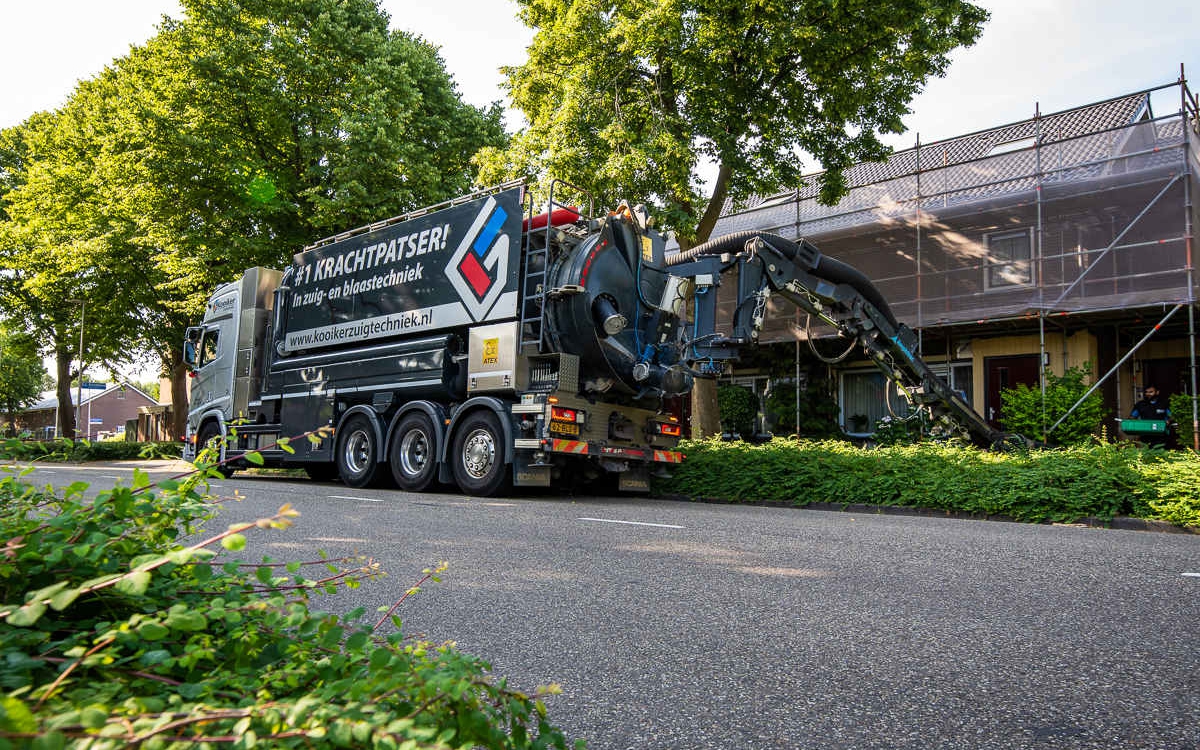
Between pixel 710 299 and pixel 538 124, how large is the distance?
598 cm

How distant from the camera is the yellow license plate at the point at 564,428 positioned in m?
9.70

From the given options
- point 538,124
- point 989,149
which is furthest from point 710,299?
point 989,149

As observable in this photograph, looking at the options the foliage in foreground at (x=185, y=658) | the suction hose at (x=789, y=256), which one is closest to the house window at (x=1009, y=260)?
the suction hose at (x=789, y=256)

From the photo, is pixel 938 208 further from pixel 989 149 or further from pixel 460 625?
pixel 460 625

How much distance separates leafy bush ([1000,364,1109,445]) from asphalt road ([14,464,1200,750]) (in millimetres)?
8857

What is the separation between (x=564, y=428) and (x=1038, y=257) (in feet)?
36.9

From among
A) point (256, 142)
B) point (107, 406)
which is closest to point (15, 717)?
point (256, 142)

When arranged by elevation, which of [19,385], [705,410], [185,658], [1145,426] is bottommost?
[185,658]

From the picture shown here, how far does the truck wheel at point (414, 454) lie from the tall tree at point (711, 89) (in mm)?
5332

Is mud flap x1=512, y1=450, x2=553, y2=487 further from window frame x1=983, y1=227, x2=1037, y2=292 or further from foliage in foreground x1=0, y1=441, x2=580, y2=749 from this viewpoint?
window frame x1=983, y1=227, x2=1037, y2=292

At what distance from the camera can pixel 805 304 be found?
12250 mm

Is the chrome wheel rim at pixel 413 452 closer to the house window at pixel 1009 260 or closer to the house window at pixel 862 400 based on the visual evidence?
the house window at pixel 1009 260

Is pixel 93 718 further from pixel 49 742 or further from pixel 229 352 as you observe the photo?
pixel 229 352

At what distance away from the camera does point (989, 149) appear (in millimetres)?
19906
